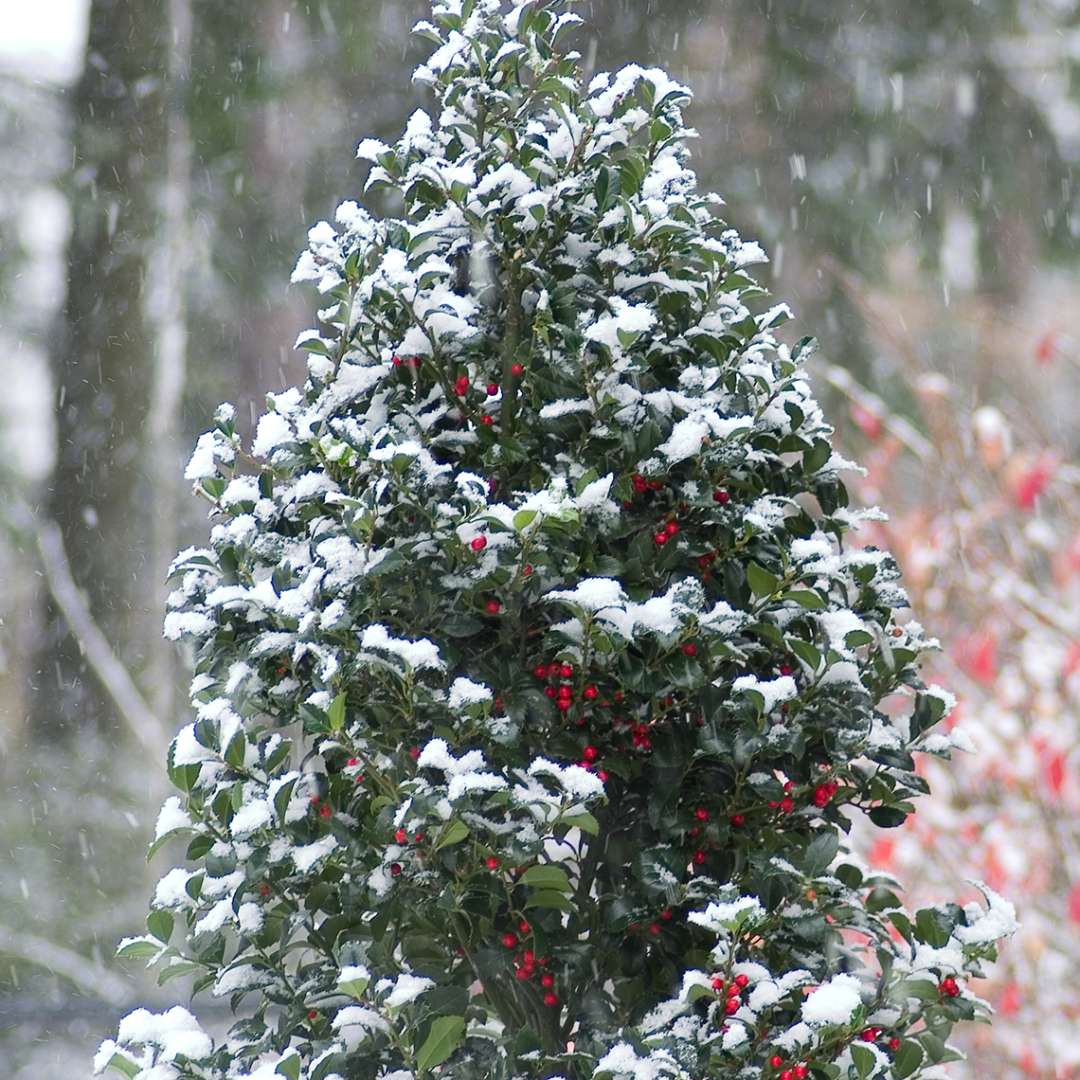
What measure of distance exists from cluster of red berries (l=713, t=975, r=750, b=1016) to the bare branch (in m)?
4.53

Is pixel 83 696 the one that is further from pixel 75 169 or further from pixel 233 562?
pixel 233 562

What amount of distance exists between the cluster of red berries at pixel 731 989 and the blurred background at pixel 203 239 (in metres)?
3.42

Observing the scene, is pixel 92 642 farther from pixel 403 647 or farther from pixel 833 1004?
pixel 833 1004

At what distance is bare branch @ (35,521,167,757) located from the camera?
585 centimetres

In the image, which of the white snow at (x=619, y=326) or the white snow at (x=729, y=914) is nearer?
the white snow at (x=729, y=914)

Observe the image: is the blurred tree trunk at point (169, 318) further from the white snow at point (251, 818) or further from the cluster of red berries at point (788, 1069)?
the cluster of red berries at point (788, 1069)

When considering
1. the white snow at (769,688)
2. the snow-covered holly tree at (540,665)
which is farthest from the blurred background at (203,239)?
the white snow at (769,688)

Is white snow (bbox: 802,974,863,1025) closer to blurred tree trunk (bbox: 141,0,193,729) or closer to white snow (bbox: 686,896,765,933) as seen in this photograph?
white snow (bbox: 686,896,765,933)

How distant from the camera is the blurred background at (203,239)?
6.18m

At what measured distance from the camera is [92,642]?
19.4 feet

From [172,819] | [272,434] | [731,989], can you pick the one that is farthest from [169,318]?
[731,989]

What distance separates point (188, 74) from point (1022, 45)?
445 centimetres

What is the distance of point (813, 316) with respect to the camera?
7523mm

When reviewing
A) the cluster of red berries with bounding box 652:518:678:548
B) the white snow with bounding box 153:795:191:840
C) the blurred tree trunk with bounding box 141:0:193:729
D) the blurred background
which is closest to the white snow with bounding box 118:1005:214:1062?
the white snow with bounding box 153:795:191:840
